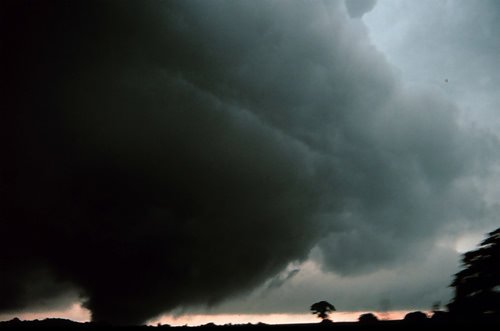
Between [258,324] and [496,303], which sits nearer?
[258,324]

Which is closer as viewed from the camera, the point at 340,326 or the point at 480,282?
the point at 340,326

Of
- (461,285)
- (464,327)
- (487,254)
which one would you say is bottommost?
(464,327)

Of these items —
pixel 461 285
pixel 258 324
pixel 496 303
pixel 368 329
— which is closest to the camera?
pixel 368 329

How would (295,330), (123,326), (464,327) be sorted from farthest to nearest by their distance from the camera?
(123,326), (295,330), (464,327)

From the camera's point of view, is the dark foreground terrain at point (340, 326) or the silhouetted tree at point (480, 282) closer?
the dark foreground terrain at point (340, 326)

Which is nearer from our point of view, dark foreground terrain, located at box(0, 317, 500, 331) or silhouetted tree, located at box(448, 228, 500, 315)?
dark foreground terrain, located at box(0, 317, 500, 331)

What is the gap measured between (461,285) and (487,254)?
2.50 m

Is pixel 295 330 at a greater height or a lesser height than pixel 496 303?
lesser

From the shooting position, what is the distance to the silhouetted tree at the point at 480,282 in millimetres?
19766

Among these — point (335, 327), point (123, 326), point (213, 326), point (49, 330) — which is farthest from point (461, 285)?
point (49, 330)

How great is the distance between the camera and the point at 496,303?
62.3 feet

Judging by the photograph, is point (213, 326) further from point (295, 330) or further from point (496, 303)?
point (496, 303)

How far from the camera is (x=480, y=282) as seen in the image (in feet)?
69.8

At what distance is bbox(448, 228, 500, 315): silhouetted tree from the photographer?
19766 millimetres
